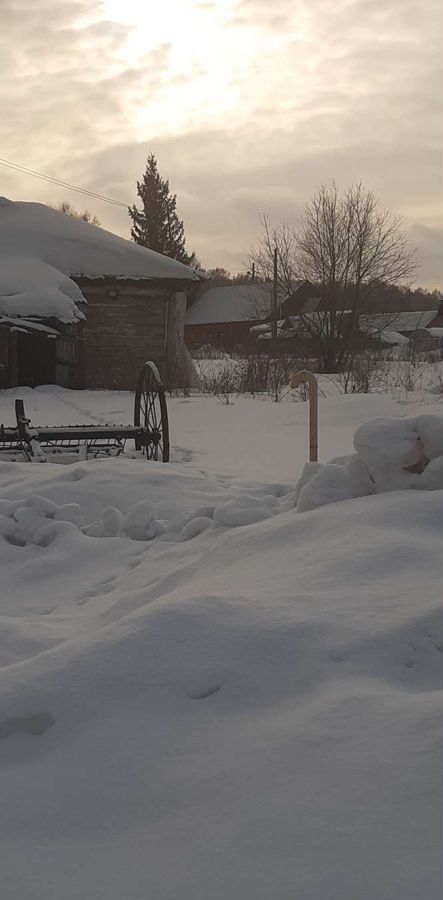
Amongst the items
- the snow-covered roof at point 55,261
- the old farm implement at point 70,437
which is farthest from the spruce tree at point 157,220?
the old farm implement at point 70,437

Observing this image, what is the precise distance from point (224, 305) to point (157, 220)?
815 cm

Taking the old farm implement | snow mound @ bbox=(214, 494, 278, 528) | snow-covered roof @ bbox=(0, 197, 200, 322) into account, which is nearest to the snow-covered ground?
snow mound @ bbox=(214, 494, 278, 528)

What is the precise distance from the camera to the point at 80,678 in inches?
72.0

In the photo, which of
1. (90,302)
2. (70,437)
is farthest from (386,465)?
(90,302)

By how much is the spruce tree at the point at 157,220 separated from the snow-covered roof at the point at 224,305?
4.40 metres

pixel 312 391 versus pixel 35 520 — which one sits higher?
pixel 312 391

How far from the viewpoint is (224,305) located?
4847 centimetres

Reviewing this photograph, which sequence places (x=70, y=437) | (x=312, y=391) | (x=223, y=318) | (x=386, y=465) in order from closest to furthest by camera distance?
(x=386, y=465) → (x=312, y=391) → (x=70, y=437) → (x=223, y=318)

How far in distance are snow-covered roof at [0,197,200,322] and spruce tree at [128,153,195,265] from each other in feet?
72.3

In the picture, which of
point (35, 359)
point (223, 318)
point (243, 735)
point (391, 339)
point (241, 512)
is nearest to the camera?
point (243, 735)

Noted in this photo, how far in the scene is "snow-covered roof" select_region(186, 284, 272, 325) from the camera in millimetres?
46781

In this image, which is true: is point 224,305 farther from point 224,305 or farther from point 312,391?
point 312,391

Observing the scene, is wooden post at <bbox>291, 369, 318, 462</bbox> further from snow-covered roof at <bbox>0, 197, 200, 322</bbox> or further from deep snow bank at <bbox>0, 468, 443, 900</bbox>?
snow-covered roof at <bbox>0, 197, 200, 322</bbox>

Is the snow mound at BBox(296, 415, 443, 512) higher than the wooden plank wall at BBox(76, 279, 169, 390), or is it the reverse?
the wooden plank wall at BBox(76, 279, 169, 390)
